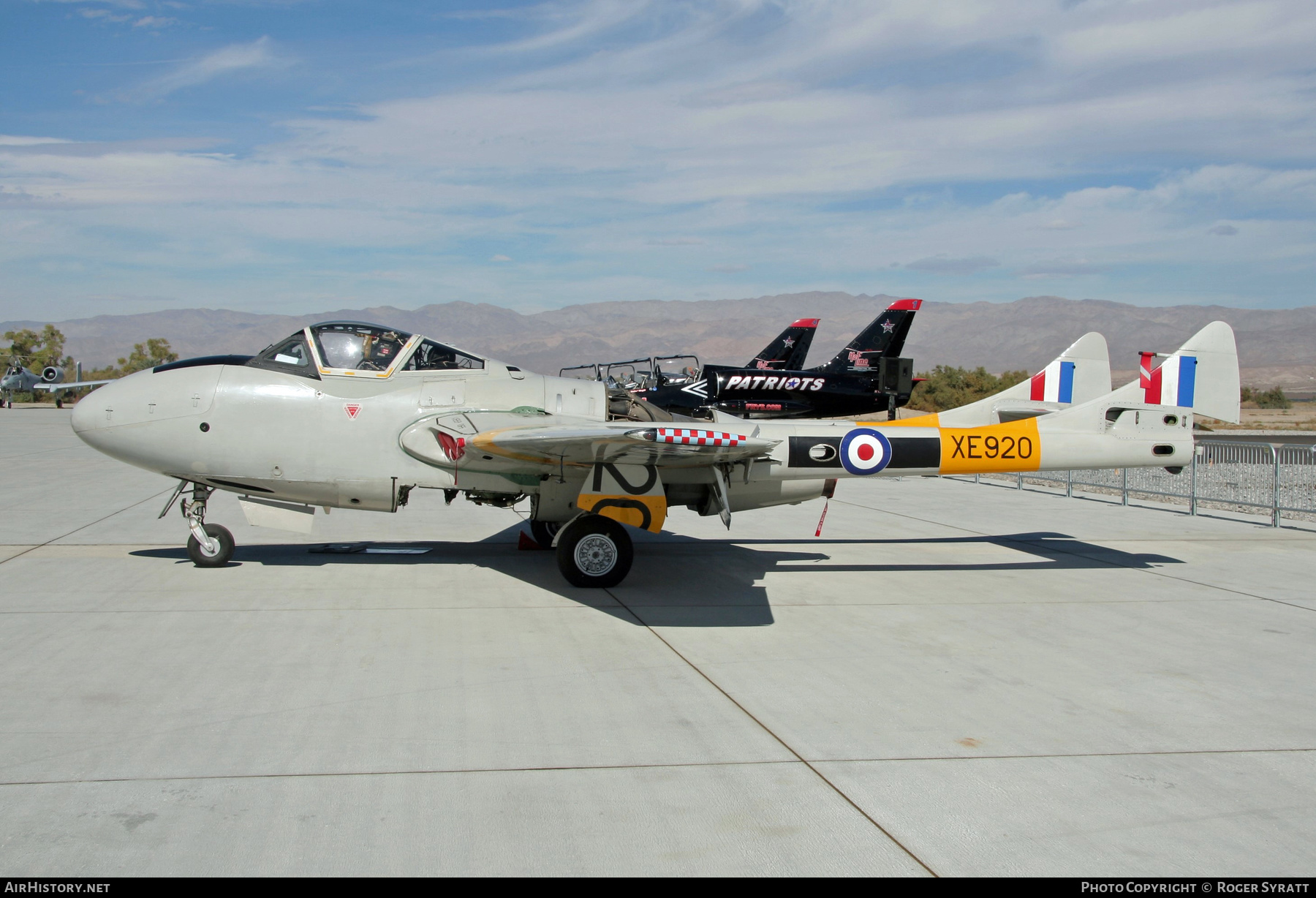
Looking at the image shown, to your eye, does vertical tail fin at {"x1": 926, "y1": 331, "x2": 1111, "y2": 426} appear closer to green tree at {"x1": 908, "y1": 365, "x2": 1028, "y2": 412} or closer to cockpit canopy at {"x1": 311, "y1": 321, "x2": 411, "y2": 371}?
cockpit canopy at {"x1": 311, "y1": 321, "x2": 411, "y2": 371}

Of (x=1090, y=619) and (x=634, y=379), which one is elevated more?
(x=634, y=379)

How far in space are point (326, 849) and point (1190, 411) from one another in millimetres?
10205

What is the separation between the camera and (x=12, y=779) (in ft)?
13.5

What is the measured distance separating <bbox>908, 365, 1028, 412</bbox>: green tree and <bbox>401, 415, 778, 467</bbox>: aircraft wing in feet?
147

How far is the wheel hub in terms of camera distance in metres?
8.59

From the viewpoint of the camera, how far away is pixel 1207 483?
64.1 ft

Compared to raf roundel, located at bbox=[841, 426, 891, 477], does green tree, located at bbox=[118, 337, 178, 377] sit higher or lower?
higher

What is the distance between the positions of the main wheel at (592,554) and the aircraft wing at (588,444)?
0.68 m

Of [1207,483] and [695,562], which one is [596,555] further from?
[1207,483]

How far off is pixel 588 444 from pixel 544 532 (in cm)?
303

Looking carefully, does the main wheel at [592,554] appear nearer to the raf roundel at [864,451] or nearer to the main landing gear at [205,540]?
the raf roundel at [864,451]

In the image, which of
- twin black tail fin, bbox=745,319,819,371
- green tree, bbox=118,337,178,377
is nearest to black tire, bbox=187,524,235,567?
twin black tail fin, bbox=745,319,819,371

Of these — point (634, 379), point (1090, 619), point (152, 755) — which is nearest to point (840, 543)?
point (1090, 619)

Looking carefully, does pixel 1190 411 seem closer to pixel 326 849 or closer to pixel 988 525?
pixel 988 525
